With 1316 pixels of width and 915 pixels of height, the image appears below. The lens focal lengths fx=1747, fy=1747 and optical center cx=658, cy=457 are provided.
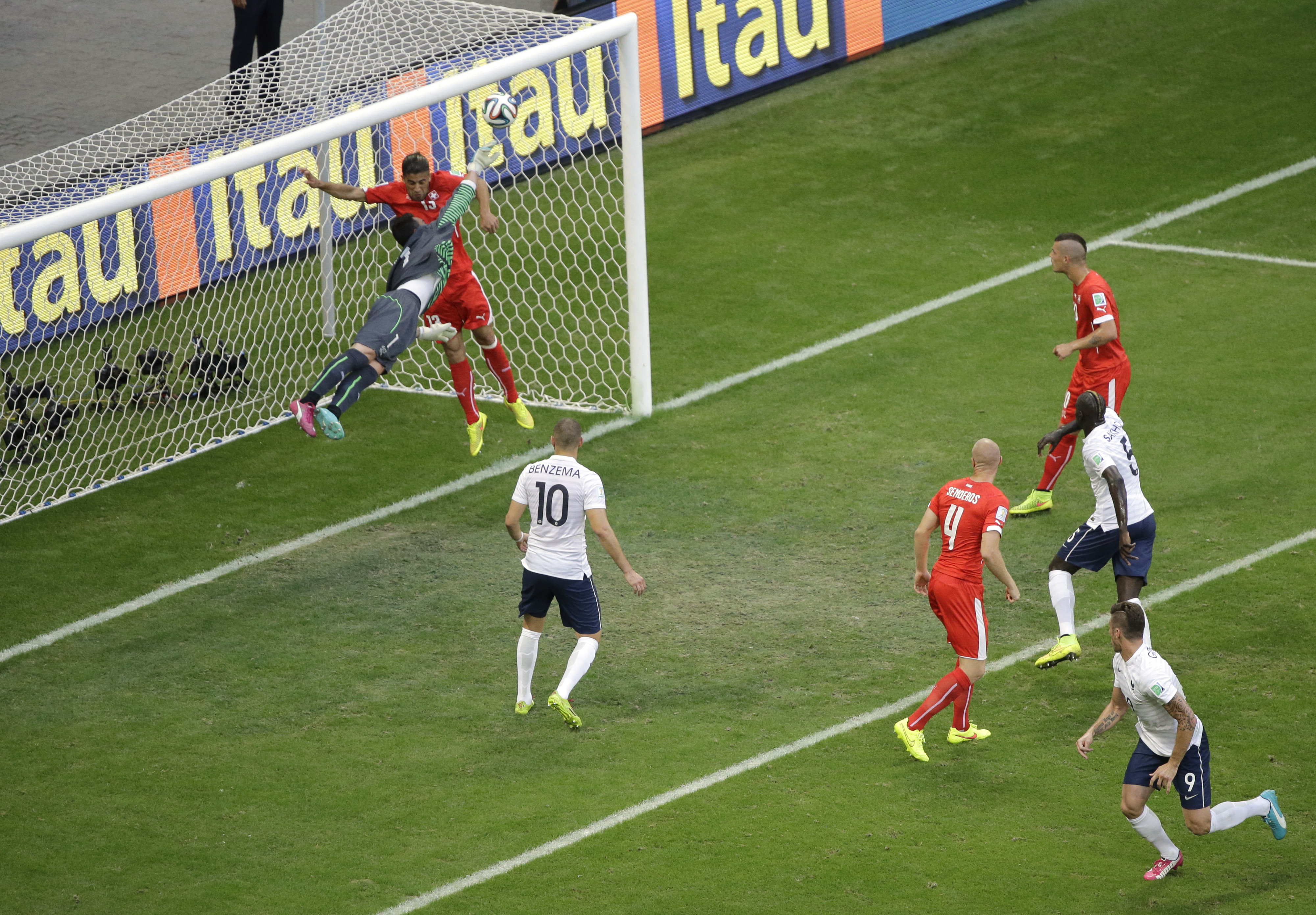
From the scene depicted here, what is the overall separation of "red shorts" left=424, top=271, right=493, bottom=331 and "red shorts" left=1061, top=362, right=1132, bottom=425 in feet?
13.6

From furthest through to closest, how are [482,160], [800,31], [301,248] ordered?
[800,31], [301,248], [482,160]

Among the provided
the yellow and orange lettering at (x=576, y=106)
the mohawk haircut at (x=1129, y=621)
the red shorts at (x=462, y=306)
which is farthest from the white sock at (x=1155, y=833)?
the yellow and orange lettering at (x=576, y=106)

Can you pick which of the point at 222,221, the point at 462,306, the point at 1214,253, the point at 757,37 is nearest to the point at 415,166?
the point at 462,306

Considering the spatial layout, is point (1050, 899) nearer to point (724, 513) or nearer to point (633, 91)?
point (724, 513)

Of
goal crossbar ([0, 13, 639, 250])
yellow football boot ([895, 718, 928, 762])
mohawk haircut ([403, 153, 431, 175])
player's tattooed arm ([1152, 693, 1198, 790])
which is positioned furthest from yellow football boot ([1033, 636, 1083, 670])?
goal crossbar ([0, 13, 639, 250])

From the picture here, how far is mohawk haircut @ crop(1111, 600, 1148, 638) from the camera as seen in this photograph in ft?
25.9

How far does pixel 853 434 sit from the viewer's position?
13.5 metres

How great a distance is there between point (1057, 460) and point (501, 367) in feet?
13.3

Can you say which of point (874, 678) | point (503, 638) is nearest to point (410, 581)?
point (503, 638)

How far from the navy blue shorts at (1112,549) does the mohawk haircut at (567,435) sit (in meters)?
2.88

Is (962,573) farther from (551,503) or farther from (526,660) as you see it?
(526,660)

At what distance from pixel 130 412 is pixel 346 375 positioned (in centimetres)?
382

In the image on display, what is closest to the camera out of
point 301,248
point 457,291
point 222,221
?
point 457,291

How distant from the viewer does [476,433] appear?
42.1 feet
